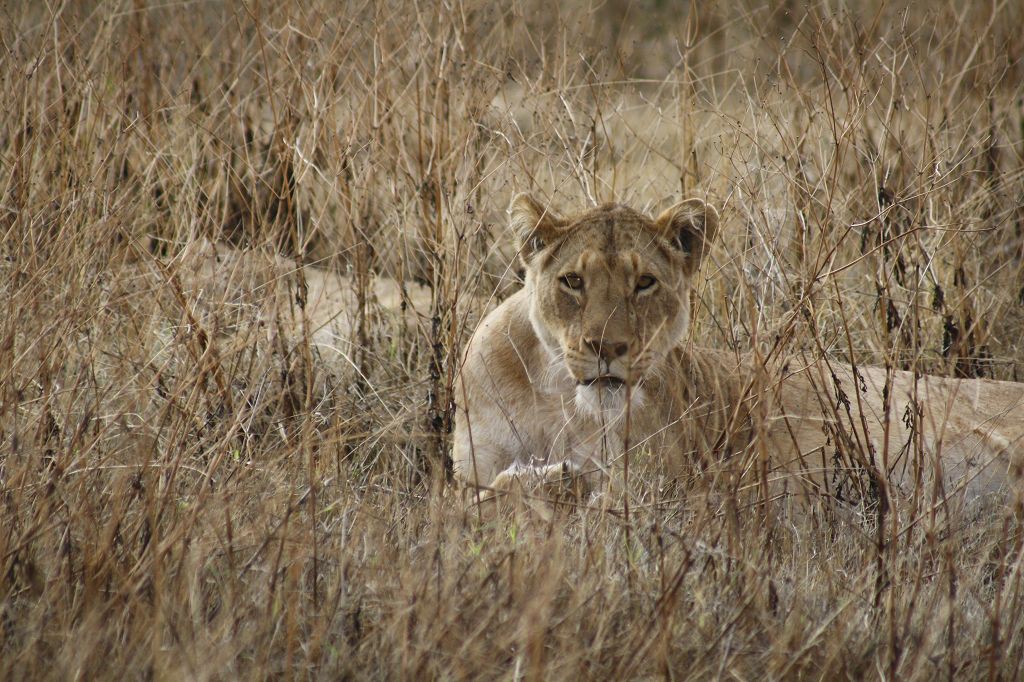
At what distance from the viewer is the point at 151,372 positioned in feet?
13.1

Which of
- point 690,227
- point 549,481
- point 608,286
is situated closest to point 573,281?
point 608,286

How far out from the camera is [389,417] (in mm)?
4633

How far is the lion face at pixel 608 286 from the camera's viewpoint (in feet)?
12.2

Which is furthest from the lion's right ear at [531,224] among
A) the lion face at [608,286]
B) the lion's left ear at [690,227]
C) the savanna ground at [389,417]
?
the lion's left ear at [690,227]

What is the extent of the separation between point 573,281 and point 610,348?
349 millimetres

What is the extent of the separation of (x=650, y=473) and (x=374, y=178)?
2.05 metres

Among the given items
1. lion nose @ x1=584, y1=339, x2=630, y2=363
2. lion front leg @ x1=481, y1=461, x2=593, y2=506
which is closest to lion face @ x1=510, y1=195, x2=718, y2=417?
lion nose @ x1=584, y1=339, x2=630, y2=363

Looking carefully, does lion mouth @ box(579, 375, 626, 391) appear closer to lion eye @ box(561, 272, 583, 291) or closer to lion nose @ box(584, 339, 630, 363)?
lion nose @ box(584, 339, 630, 363)

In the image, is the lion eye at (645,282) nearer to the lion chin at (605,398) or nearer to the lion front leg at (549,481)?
the lion chin at (605,398)

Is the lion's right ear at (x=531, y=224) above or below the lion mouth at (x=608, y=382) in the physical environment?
above

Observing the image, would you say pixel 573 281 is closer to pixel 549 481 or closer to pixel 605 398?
pixel 605 398

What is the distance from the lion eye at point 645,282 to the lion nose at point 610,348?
31 centimetres

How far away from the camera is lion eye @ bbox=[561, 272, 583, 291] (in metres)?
3.91

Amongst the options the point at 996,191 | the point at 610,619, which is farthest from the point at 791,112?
the point at 610,619
